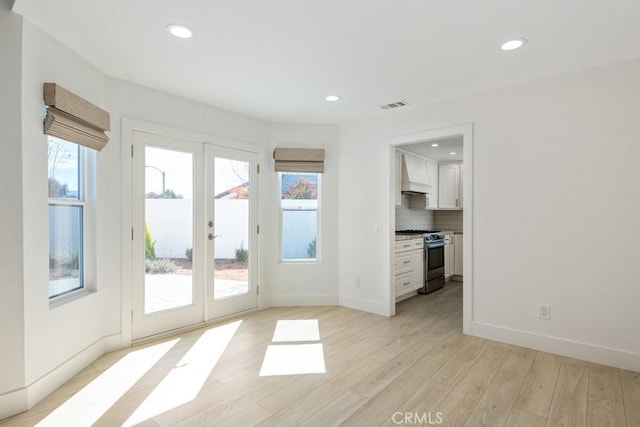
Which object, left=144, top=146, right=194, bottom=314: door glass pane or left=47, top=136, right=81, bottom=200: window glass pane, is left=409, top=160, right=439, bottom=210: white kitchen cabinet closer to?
left=144, top=146, right=194, bottom=314: door glass pane

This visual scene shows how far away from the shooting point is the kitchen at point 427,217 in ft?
15.6

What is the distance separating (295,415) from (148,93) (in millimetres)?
3102

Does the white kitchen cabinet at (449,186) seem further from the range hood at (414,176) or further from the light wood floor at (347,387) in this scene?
the light wood floor at (347,387)

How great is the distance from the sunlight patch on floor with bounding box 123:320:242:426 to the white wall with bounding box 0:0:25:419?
0.81 m

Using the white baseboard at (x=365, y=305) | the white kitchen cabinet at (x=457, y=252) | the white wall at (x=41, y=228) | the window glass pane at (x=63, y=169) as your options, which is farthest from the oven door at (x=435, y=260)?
the window glass pane at (x=63, y=169)

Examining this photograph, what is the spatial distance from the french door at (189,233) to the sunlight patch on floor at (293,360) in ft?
3.70

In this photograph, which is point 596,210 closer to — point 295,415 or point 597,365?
point 597,365

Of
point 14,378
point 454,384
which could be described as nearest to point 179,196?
point 14,378

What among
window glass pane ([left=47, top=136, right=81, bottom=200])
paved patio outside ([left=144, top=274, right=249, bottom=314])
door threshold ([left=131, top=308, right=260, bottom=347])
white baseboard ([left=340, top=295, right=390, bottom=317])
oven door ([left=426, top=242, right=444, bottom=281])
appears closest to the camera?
window glass pane ([left=47, top=136, right=81, bottom=200])

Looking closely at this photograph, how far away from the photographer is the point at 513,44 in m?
2.33

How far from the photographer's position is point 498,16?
199 centimetres

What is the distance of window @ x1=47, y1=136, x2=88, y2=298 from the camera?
2.42 meters

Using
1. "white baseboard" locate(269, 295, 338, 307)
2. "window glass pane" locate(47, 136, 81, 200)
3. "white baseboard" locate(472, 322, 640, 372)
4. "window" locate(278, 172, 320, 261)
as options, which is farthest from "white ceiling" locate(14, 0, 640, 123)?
"white baseboard" locate(269, 295, 338, 307)

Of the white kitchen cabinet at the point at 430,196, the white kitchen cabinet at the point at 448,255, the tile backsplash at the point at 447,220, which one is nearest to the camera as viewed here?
the white kitchen cabinet at the point at 430,196
